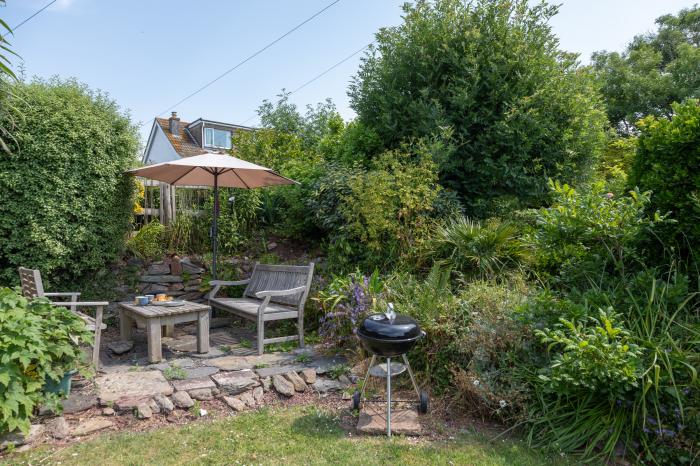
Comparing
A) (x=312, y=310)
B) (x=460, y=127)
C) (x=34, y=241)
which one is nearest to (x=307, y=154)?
(x=460, y=127)

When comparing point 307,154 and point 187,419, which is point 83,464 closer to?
point 187,419

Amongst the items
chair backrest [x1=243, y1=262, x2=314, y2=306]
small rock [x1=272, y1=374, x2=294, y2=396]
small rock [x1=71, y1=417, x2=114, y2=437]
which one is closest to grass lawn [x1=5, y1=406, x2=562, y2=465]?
small rock [x1=71, y1=417, x2=114, y2=437]

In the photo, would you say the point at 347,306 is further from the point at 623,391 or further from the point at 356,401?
the point at 623,391

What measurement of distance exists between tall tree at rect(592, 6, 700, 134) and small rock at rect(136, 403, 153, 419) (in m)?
17.5

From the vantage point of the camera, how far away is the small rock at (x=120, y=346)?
4.68 m

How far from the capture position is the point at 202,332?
15.1 feet

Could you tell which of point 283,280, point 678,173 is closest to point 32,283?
point 283,280

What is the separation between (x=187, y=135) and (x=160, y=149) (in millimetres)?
1795

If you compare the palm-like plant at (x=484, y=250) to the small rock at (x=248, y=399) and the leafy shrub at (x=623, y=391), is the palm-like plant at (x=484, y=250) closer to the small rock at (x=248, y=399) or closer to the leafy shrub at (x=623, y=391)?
the leafy shrub at (x=623, y=391)

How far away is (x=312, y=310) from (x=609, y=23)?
584 centimetres

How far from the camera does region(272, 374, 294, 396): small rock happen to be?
3746 mm

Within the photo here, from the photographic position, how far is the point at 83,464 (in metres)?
2.61

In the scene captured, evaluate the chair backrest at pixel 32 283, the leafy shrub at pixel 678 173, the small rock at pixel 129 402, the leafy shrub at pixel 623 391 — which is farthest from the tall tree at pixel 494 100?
the chair backrest at pixel 32 283

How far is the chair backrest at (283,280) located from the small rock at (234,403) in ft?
5.13
